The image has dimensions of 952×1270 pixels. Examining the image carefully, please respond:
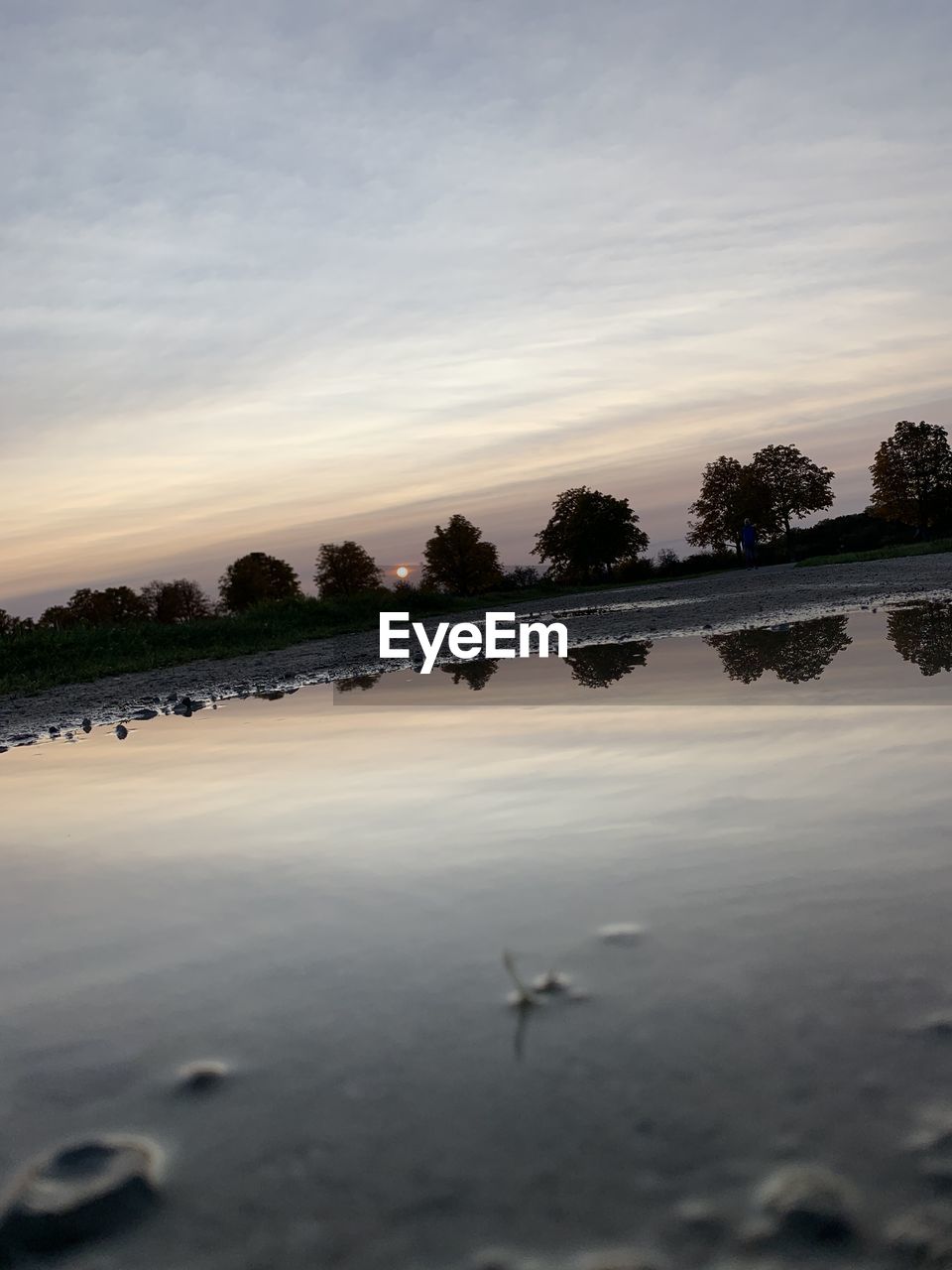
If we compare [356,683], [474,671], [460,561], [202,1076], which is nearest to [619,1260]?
[202,1076]

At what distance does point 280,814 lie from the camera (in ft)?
16.7

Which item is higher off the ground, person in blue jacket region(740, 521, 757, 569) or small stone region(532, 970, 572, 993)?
person in blue jacket region(740, 521, 757, 569)

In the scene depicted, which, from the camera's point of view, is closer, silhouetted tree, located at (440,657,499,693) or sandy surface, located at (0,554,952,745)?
silhouetted tree, located at (440,657,499,693)

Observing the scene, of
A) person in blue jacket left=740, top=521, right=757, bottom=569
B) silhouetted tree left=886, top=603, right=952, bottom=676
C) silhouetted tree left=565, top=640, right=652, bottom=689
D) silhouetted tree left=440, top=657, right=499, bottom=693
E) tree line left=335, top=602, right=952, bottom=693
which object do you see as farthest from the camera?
person in blue jacket left=740, top=521, right=757, bottom=569

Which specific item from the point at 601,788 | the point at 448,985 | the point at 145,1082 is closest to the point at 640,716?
the point at 601,788

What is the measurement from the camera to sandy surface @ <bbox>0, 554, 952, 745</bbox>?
36.9 feet

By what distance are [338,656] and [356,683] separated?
→ 14.4 feet

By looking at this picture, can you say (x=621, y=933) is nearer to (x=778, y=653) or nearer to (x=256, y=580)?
(x=778, y=653)

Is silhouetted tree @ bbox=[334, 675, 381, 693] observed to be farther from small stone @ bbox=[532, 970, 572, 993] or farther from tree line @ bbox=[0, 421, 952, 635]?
tree line @ bbox=[0, 421, 952, 635]

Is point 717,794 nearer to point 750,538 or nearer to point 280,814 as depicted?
point 280,814

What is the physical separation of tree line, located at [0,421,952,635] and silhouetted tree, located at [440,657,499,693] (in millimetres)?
63046
